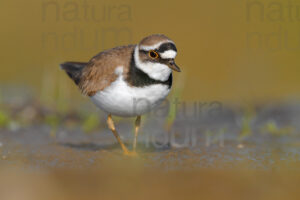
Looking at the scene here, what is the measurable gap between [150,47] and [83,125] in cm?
312

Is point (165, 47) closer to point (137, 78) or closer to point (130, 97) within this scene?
point (137, 78)

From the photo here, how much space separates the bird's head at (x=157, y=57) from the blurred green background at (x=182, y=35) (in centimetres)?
526

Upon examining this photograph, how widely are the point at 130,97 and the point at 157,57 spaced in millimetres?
621

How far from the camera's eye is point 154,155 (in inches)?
275

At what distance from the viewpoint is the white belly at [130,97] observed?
635 centimetres

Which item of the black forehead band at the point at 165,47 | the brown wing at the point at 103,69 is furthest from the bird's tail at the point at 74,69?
the black forehead band at the point at 165,47

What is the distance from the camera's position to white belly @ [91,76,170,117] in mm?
6352

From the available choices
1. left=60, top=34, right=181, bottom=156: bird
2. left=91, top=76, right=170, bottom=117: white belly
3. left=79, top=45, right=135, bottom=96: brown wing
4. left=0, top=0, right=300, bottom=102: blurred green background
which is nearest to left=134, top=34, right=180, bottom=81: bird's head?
left=60, top=34, right=181, bottom=156: bird

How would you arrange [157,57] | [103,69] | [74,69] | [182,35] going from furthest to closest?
[182,35], [74,69], [103,69], [157,57]

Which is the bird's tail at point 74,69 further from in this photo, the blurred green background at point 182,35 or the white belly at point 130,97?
the blurred green background at point 182,35

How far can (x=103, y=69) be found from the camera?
6938mm

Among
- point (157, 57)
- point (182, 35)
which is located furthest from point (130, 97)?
point (182, 35)

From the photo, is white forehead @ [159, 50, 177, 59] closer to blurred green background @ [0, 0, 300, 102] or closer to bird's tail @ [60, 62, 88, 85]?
bird's tail @ [60, 62, 88, 85]

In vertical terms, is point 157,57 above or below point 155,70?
above
